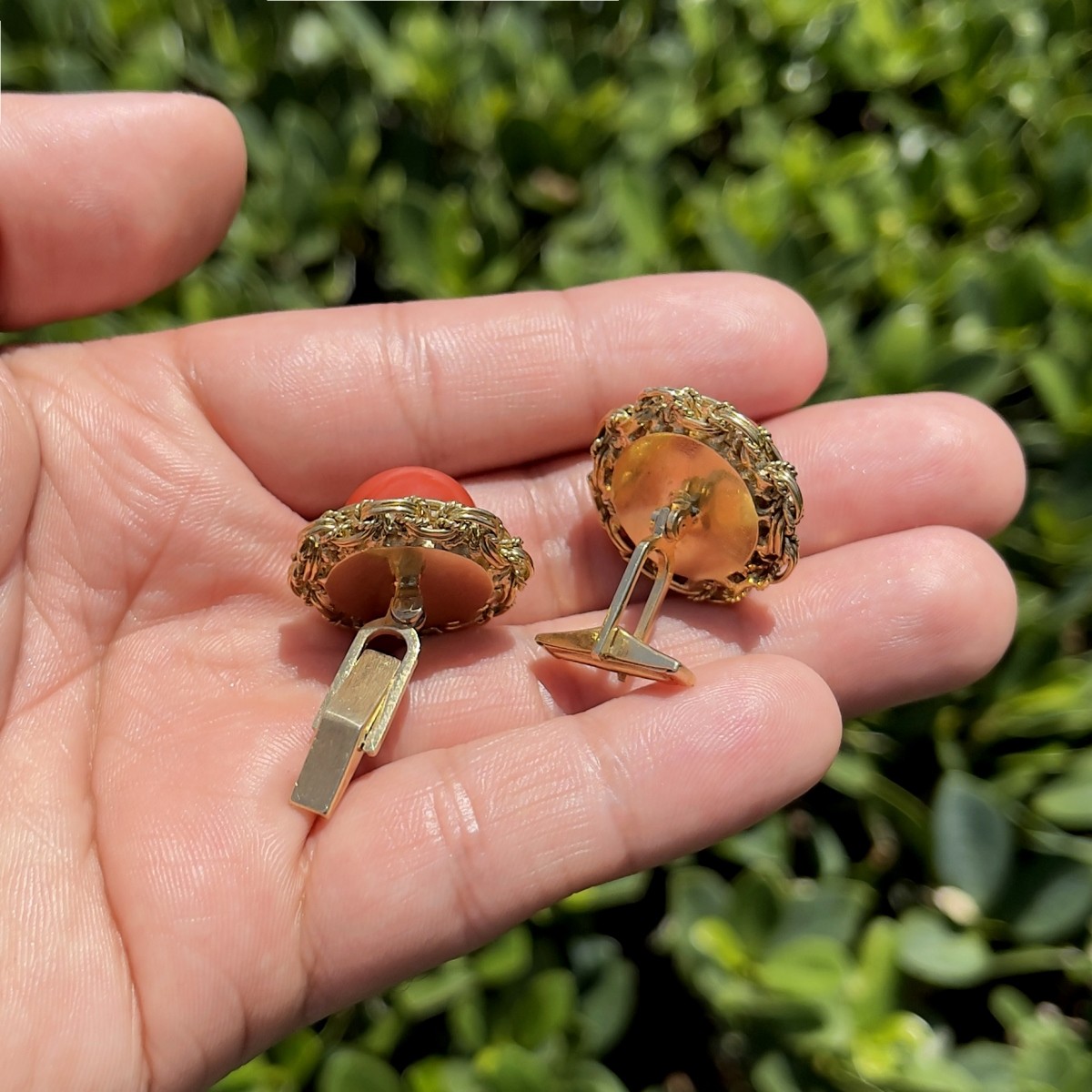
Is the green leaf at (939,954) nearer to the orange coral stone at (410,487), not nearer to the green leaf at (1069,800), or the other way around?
the green leaf at (1069,800)

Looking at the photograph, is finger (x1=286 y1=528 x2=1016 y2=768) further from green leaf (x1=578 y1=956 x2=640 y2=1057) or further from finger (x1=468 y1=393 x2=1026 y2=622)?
green leaf (x1=578 y1=956 x2=640 y2=1057)

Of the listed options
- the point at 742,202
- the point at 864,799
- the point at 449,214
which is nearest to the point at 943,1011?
the point at 864,799

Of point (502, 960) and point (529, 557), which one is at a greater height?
point (529, 557)

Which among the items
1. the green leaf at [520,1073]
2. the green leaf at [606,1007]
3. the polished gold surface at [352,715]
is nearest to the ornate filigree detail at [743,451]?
the polished gold surface at [352,715]

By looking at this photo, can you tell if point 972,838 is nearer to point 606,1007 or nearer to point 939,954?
point 939,954

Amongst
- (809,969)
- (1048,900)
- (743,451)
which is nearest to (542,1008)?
(809,969)

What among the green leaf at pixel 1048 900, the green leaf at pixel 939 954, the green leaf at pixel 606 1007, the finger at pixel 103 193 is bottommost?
the green leaf at pixel 606 1007
